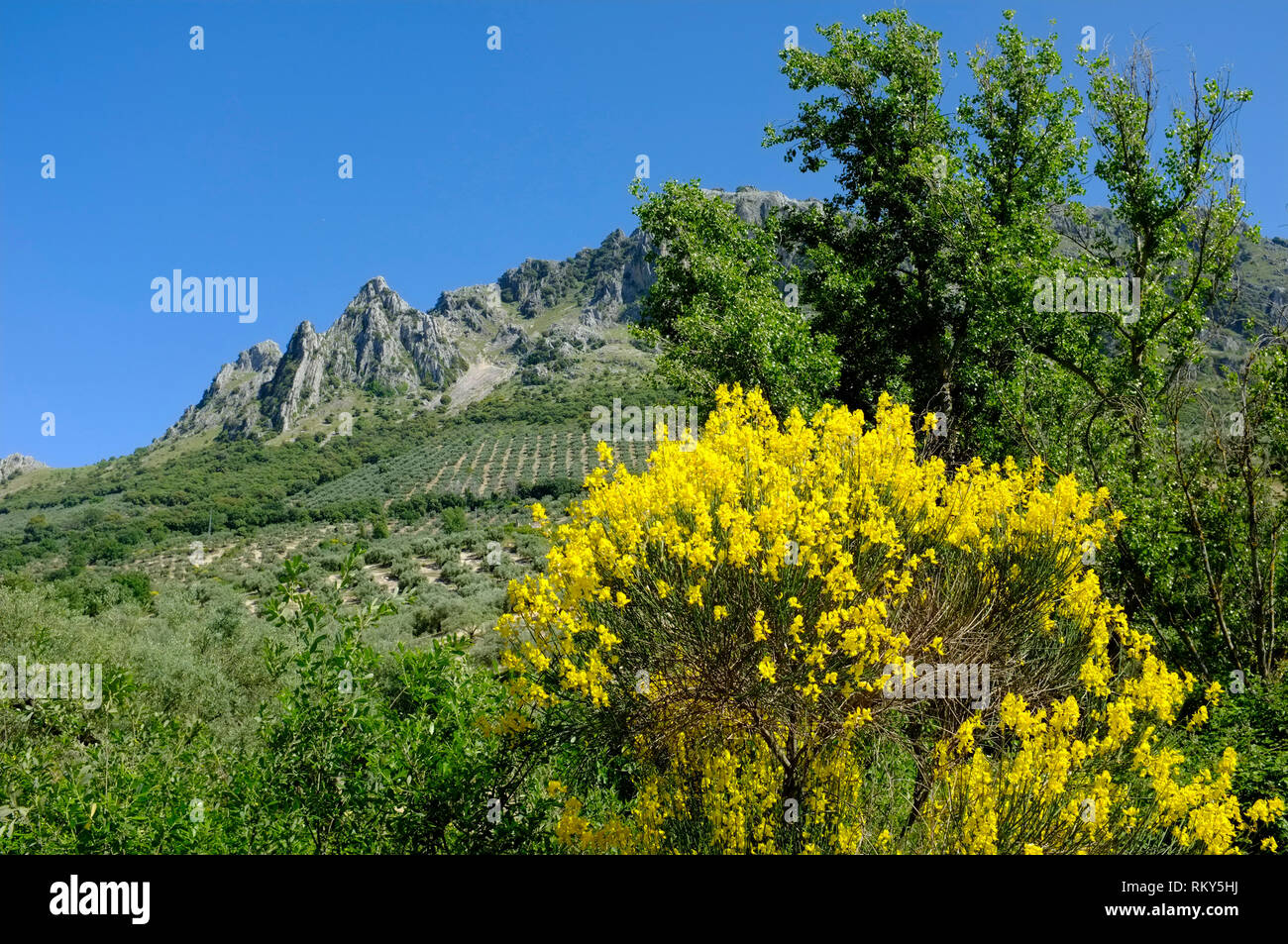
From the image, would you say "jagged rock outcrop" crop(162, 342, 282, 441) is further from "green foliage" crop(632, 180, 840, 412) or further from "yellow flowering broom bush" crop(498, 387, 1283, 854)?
"yellow flowering broom bush" crop(498, 387, 1283, 854)

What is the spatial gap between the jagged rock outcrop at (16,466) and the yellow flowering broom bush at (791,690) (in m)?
175

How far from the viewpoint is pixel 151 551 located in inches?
1984

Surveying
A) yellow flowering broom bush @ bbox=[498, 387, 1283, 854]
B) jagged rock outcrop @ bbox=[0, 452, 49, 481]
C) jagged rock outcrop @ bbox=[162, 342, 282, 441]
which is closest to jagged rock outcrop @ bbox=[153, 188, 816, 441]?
jagged rock outcrop @ bbox=[162, 342, 282, 441]

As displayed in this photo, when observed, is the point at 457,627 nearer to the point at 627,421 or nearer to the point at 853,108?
the point at 627,421

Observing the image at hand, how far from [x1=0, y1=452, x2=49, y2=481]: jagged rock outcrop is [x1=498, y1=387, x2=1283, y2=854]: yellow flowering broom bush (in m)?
175

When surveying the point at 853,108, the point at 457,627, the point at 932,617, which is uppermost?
the point at 853,108

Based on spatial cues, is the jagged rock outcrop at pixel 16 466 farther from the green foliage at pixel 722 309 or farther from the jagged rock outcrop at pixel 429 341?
the green foliage at pixel 722 309

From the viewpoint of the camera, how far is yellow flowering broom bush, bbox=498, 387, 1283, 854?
4059 millimetres

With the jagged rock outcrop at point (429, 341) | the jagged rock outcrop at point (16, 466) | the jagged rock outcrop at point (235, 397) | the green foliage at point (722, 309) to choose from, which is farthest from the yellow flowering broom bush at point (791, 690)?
the jagged rock outcrop at point (16, 466)

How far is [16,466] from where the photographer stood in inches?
6014

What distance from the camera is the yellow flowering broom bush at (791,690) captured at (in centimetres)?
406

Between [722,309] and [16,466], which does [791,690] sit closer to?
[722,309]
